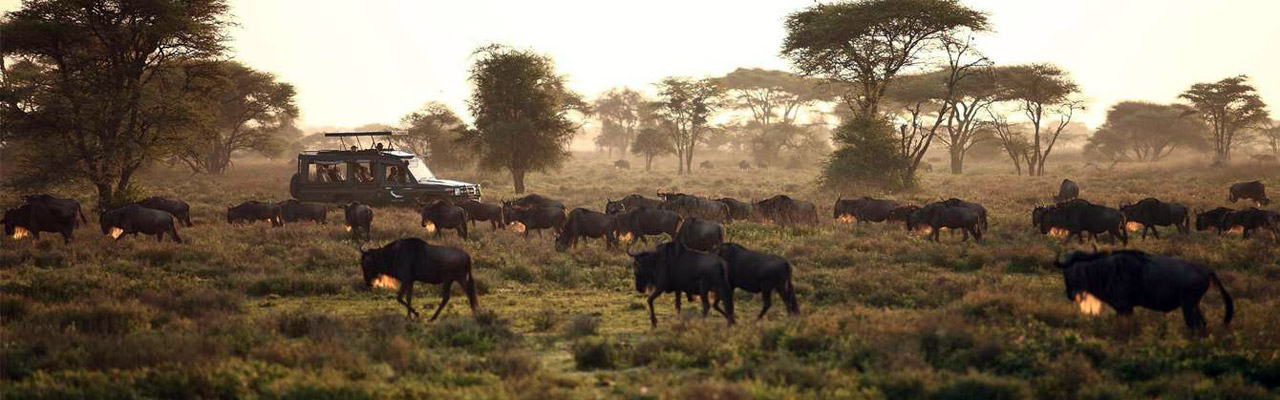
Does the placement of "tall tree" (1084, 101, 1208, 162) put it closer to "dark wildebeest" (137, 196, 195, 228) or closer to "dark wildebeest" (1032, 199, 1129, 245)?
"dark wildebeest" (1032, 199, 1129, 245)

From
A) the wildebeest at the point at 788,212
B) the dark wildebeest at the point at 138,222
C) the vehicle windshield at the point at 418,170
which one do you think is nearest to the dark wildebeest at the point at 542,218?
the wildebeest at the point at 788,212

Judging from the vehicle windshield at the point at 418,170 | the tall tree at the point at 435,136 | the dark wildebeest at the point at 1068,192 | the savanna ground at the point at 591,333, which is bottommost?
the savanna ground at the point at 591,333

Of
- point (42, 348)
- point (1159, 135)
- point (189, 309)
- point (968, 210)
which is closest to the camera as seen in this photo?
point (42, 348)

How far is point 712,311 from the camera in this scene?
12109 millimetres

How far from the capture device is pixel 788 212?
2397 cm

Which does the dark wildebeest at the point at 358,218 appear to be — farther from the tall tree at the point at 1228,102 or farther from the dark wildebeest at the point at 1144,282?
the tall tree at the point at 1228,102

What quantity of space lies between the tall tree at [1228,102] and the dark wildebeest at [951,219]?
4743 cm

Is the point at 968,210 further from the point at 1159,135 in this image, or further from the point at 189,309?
the point at 1159,135

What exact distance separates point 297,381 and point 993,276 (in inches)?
455

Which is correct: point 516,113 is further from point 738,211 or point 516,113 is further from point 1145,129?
point 1145,129

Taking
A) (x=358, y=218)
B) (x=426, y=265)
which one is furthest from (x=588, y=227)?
(x=426, y=265)

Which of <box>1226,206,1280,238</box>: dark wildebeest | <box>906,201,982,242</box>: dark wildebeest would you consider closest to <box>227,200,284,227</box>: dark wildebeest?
<box>906,201,982,242</box>: dark wildebeest

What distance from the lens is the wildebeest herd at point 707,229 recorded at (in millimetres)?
9625

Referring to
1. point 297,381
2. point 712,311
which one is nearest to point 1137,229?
point 712,311
